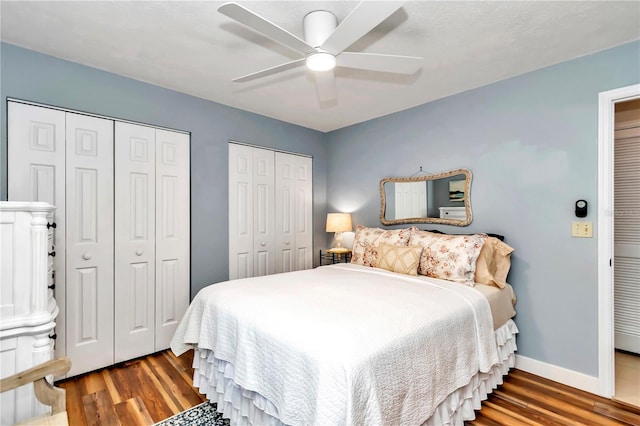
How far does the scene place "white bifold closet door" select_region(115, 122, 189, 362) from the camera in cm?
270

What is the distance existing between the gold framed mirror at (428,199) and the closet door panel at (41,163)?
310cm

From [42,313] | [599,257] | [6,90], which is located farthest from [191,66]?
[599,257]

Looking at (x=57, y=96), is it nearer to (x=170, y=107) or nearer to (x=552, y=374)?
(x=170, y=107)

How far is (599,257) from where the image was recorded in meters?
2.26

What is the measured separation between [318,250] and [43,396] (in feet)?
10.6

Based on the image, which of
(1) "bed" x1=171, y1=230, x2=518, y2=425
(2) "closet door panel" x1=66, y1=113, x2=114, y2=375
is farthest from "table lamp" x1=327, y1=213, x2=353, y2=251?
(2) "closet door panel" x1=66, y1=113, x2=114, y2=375

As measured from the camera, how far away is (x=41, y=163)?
2324mm

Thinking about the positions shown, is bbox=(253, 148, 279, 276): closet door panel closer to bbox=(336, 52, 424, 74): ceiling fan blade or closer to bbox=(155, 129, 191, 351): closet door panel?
bbox=(155, 129, 191, 351): closet door panel

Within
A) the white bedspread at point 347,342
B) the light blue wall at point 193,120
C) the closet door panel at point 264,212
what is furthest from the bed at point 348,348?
the closet door panel at point 264,212

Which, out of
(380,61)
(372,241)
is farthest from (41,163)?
(372,241)

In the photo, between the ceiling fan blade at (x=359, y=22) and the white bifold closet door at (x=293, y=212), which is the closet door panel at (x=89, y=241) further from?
the ceiling fan blade at (x=359, y=22)

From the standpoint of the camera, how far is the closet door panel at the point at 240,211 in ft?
11.2

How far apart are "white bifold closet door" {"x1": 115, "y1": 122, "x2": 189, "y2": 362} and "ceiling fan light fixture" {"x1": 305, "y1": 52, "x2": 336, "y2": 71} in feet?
5.87

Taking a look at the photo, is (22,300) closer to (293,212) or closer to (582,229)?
(293,212)
